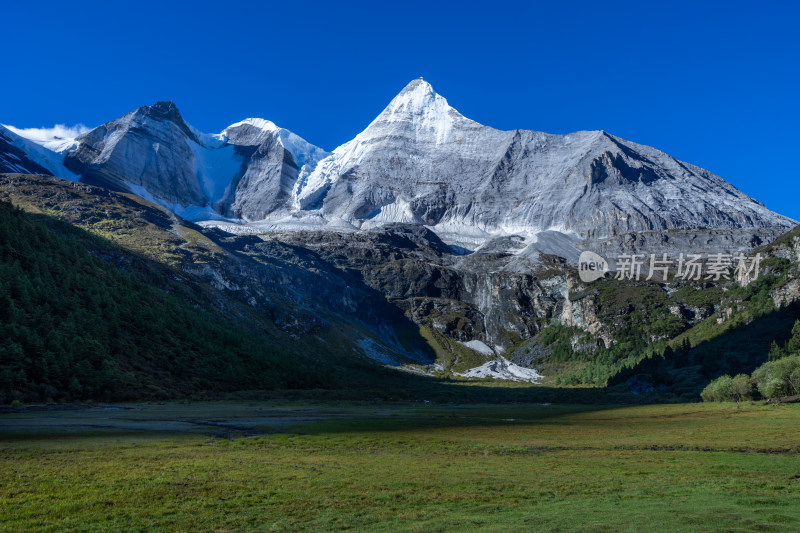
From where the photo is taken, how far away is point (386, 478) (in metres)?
35.0

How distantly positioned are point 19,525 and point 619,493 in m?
28.2

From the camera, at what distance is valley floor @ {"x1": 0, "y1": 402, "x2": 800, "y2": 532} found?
911 inches

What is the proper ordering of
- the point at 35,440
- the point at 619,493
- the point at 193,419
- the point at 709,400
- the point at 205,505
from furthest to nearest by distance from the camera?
the point at 709,400
the point at 193,419
the point at 35,440
the point at 619,493
the point at 205,505

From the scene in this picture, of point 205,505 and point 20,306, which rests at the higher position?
point 20,306

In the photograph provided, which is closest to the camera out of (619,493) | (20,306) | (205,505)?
(205,505)

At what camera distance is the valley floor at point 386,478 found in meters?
23.1

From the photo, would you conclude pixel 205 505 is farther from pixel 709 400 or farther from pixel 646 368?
pixel 646 368

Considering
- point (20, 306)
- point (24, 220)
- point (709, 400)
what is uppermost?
point (24, 220)

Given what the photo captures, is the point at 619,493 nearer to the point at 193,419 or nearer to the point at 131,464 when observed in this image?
the point at 131,464

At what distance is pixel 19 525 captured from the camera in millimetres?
21984

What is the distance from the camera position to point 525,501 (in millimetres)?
28031

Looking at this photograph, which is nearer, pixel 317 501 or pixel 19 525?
pixel 19 525

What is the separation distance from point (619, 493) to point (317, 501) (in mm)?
16137

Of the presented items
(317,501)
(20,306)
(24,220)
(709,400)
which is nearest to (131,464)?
(317,501)
